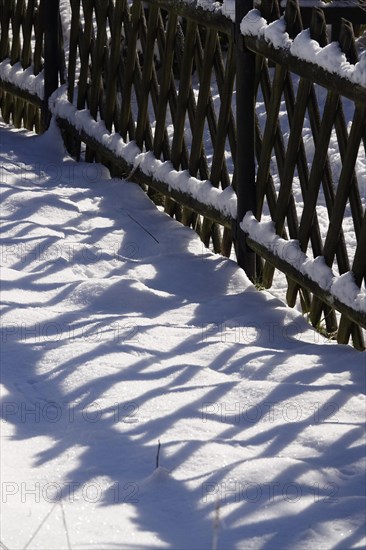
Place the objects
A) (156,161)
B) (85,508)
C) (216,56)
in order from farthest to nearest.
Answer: (156,161), (216,56), (85,508)

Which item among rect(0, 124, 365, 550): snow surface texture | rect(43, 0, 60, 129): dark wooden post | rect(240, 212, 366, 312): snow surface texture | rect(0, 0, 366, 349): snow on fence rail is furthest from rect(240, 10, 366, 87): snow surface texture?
rect(43, 0, 60, 129): dark wooden post

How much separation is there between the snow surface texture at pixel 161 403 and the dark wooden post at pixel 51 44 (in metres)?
1.71

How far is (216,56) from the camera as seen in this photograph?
4.83 metres

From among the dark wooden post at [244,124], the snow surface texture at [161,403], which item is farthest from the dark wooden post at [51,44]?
the dark wooden post at [244,124]

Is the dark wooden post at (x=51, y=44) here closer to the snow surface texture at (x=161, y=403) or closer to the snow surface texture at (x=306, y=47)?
the snow surface texture at (x=161, y=403)

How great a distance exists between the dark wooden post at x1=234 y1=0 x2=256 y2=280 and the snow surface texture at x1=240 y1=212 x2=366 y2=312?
0.09 m

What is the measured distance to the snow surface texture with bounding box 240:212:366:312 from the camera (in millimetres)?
3836

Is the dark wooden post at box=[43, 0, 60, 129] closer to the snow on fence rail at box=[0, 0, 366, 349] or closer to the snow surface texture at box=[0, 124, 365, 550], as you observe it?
the snow on fence rail at box=[0, 0, 366, 349]

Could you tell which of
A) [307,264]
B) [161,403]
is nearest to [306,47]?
[307,264]

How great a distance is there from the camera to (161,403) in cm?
330

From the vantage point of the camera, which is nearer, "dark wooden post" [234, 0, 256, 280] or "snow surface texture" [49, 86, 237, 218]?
"dark wooden post" [234, 0, 256, 280]

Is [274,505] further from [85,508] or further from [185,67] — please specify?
[185,67]

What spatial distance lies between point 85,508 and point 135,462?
0.32 m

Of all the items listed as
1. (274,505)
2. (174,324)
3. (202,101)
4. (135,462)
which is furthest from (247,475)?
(202,101)
